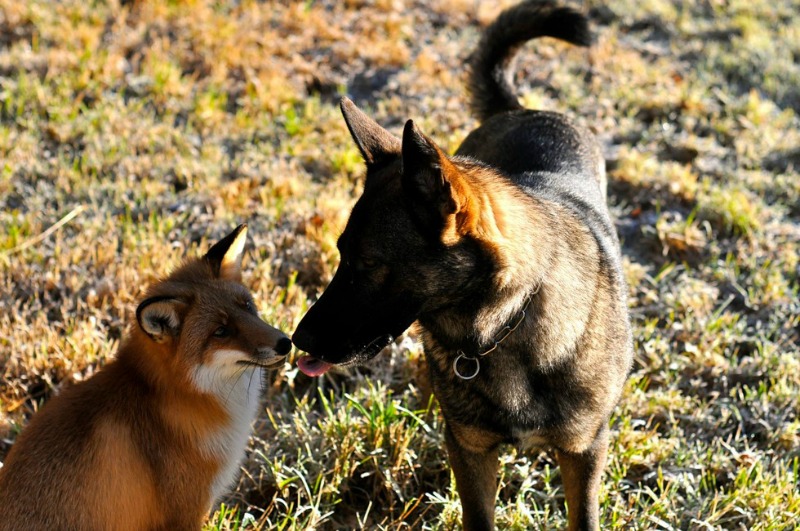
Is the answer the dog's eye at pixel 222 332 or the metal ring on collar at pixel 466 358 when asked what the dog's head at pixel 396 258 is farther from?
the dog's eye at pixel 222 332

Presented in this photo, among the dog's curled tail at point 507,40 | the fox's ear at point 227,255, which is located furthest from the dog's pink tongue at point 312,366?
the dog's curled tail at point 507,40

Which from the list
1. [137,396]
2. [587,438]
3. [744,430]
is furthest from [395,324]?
[744,430]

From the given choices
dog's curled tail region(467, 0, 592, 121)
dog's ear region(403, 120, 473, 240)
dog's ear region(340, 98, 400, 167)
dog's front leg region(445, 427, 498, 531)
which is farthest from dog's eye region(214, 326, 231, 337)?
dog's curled tail region(467, 0, 592, 121)

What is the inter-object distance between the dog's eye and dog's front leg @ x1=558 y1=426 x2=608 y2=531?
1638 mm

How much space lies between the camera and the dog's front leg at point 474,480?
11.6 ft

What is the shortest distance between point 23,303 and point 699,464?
439 centimetres

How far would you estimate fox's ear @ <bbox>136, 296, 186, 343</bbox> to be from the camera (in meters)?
3.22

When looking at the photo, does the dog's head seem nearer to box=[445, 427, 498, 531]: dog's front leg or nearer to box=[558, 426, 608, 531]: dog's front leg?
box=[445, 427, 498, 531]: dog's front leg

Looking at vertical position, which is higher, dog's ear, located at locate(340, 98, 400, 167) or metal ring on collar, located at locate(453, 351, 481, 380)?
dog's ear, located at locate(340, 98, 400, 167)

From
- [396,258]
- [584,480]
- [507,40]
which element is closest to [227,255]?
[396,258]

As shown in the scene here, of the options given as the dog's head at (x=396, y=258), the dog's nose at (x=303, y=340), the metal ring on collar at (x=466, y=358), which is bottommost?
the metal ring on collar at (x=466, y=358)

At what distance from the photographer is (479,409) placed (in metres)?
3.33

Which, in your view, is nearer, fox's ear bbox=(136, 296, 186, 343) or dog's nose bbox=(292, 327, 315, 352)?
dog's nose bbox=(292, 327, 315, 352)

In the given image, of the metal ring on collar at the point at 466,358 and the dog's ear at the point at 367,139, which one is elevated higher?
the dog's ear at the point at 367,139
